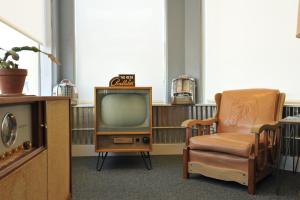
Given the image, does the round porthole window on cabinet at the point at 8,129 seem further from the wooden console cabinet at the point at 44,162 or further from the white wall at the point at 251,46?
the white wall at the point at 251,46

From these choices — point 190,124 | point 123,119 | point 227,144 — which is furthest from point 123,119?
point 227,144

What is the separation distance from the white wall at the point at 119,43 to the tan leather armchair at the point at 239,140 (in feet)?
3.21

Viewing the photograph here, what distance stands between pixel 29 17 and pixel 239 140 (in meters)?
2.16

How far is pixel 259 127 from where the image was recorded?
1972 mm

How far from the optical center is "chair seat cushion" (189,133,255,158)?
2.03 m

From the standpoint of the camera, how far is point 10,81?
1.17 m

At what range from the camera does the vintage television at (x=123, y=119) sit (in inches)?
101

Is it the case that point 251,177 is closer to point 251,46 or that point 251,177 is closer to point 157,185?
point 157,185

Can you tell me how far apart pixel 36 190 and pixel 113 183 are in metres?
1.32

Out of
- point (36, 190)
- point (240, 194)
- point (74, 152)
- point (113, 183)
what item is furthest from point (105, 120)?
point (36, 190)

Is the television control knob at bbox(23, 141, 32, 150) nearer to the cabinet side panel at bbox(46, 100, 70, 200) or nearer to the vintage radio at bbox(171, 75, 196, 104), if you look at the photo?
the cabinet side panel at bbox(46, 100, 70, 200)

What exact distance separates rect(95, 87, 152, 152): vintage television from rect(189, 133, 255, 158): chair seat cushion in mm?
517

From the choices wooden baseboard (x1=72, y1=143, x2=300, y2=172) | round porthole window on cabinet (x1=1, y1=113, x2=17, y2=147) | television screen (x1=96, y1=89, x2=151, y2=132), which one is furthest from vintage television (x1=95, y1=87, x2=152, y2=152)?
round porthole window on cabinet (x1=1, y1=113, x2=17, y2=147)

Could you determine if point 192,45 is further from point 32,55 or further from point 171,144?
point 32,55
